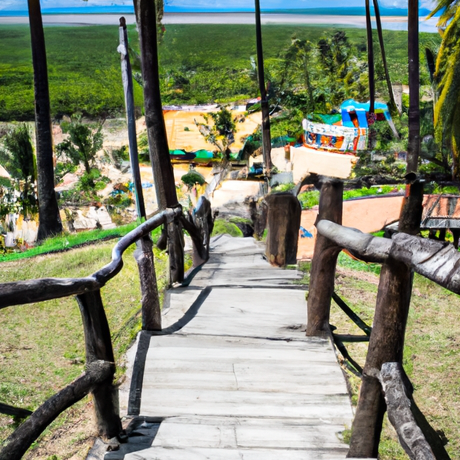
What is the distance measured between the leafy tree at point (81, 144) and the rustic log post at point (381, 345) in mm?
13338

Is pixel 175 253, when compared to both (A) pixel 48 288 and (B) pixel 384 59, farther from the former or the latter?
(B) pixel 384 59

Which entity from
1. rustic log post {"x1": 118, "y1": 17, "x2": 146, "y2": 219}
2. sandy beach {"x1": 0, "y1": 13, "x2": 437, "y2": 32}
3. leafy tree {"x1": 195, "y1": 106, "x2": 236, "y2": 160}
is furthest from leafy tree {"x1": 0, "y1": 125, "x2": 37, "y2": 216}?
sandy beach {"x1": 0, "y1": 13, "x2": 437, "y2": 32}

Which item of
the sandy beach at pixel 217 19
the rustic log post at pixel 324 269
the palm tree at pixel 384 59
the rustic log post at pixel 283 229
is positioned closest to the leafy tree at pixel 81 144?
the sandy beach at pixel 217 19

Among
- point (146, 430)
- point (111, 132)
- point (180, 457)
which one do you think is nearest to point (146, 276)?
point (146, 430)

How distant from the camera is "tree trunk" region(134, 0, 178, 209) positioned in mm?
5809

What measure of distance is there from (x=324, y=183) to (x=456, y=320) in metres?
2.90

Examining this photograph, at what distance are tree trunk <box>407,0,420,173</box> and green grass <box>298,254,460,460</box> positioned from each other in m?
7.55

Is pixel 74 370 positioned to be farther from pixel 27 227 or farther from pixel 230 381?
pixel 27 227

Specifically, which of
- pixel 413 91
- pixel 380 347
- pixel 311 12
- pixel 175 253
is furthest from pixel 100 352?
pixel 311 12

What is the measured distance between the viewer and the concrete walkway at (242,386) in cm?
182

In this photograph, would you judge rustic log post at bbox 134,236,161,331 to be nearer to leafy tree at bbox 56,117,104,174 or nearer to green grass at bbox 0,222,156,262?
green grass at bbox 0,222,156,262

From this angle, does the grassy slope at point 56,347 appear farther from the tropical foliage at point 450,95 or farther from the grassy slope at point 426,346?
the tropical foliage at point 450,95

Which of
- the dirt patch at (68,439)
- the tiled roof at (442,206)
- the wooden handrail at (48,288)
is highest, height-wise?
the wooden handrail at (48,288)

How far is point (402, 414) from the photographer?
4.68 feet
